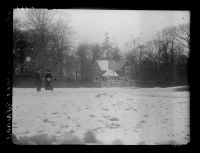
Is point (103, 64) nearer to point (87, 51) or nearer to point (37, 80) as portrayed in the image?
point (87, 51)

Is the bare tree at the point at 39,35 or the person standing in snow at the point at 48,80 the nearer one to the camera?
the bare tree at the point at 39,35

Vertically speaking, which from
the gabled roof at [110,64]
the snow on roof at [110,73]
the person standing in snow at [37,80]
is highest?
the gabled roof at [110,64]

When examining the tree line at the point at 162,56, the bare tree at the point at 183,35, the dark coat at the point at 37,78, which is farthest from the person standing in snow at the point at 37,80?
the bare tree at the point at 183,35

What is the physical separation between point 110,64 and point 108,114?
1.07 metres

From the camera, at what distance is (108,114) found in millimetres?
4512

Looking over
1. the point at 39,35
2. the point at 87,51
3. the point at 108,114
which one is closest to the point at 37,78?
the point at 39,35

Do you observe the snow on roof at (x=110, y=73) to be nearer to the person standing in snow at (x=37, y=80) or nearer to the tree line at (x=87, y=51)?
the tree line at (x=87, y=51)

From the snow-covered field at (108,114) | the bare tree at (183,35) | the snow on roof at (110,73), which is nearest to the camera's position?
the snow-covered field at (108,114)

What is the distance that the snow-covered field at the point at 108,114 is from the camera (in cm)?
427

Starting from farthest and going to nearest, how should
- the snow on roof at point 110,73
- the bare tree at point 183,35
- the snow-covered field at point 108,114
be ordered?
1. the snow on roof at point 110,73
2. the bare tree at point 183,35
3. the snow-covered field at point 108,114

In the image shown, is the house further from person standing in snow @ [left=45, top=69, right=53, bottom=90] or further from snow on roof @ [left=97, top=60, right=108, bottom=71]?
person standing in snow @ [left=45, top=69, right=53, bottom=90]

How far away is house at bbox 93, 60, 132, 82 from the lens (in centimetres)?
461

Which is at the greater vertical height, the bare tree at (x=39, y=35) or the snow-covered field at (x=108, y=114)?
the bare tree at (x=39, y=35)
